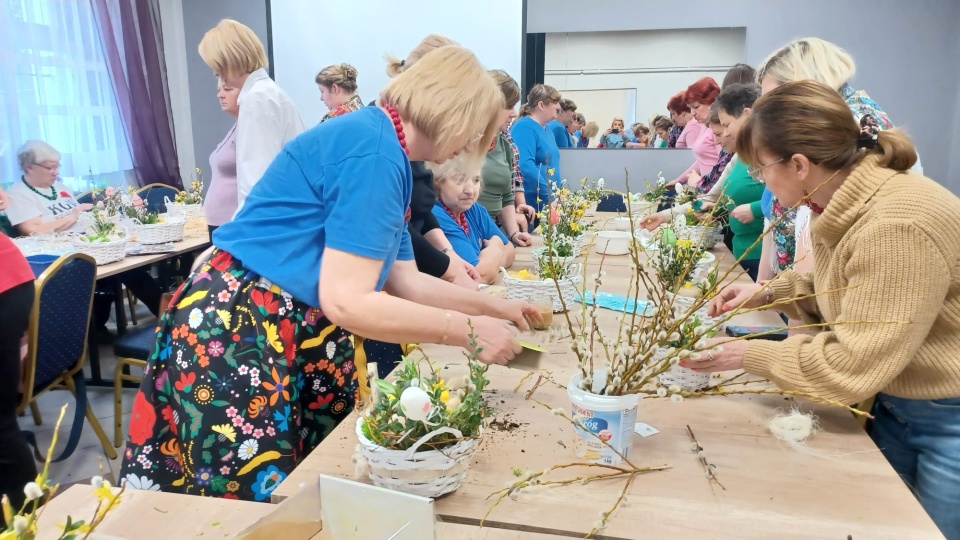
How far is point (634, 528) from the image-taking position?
948 mm

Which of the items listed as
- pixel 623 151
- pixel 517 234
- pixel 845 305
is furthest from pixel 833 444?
pixel 623 151

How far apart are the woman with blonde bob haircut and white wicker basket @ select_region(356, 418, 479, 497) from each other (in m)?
2.16

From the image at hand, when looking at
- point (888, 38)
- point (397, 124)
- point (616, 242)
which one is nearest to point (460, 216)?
point (616, 242)

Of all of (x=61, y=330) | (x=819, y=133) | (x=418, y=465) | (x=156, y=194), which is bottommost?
(x=61, y=330)

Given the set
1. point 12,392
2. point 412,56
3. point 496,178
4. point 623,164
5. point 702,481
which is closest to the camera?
point 702,481

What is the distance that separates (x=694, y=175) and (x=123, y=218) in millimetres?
3759

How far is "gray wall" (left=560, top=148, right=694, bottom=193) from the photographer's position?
240 inches

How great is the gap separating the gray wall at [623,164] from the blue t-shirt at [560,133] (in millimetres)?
103

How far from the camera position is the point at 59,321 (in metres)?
2.50

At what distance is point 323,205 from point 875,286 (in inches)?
41.3

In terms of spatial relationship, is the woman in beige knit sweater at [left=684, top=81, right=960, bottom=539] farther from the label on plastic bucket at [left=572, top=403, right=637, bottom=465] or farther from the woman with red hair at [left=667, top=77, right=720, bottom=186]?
the woman with red hair at [left=667, top=77, right=720, bottom=186]

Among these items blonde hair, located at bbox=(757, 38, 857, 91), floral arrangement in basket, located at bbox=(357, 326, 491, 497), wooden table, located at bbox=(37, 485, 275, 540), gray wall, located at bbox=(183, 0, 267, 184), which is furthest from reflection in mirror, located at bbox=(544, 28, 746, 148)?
wooden table, located at bbox=(37, 485, 275, 540)

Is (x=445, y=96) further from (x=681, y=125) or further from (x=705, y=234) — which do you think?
(x=681, y=125)

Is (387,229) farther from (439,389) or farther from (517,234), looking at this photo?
(517,234)
